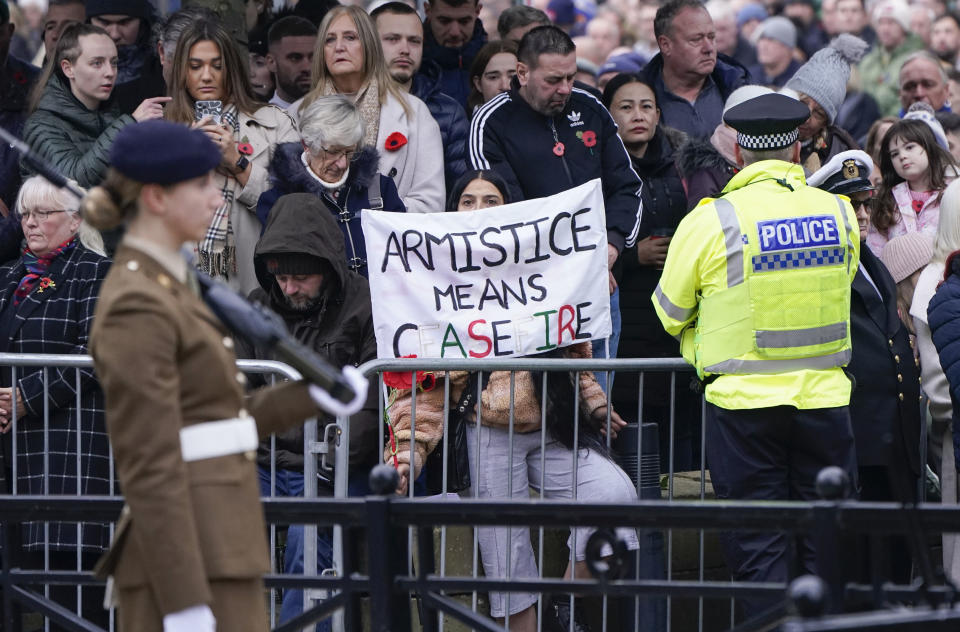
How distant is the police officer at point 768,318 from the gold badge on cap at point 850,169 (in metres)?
0.62

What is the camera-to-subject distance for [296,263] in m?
6.54

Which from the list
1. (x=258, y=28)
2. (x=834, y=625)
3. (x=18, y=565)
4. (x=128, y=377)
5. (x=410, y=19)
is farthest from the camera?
(x=258, y=28)

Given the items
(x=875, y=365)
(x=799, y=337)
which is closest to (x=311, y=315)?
(x=799, y=337)

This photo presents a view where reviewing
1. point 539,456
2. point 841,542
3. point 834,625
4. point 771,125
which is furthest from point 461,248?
point 834,625

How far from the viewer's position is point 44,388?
6.23m

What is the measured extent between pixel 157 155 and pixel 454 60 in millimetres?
5648

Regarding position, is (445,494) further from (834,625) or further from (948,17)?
(948,17)

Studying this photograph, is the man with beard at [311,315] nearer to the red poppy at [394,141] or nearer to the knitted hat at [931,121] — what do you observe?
the red poppy at [394,141]

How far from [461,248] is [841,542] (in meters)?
2.96

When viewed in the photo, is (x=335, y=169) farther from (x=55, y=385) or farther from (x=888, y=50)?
(x=888, y=50)

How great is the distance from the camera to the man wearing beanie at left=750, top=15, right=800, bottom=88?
1409 centimetres

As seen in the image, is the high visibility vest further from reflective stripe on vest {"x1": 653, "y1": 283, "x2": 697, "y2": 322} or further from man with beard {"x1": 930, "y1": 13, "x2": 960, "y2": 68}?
man with beard {"x1": 930, "y1": 13, "x2": 960, "y2": 68}

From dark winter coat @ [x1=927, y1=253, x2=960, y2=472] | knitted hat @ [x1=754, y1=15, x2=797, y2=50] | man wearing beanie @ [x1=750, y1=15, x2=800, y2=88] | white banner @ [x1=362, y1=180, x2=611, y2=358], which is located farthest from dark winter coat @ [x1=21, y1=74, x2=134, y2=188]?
knitted hat @ [x1=754, y1=15, x2=797, y2=50]

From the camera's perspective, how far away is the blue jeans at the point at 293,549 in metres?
6.32
